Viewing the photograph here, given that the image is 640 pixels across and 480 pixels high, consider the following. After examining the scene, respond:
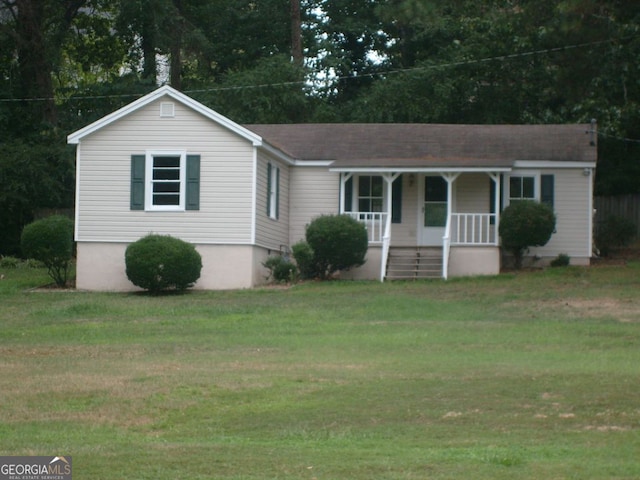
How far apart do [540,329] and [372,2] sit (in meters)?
29.3

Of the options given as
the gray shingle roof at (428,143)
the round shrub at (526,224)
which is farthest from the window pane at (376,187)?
the round shrub at (526,224)

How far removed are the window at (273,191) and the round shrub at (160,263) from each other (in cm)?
351

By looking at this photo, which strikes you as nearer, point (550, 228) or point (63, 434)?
point (63, 434)

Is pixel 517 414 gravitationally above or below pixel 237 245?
below

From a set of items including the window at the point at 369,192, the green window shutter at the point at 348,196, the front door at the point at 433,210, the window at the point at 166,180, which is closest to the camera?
the window at the point at 166,180

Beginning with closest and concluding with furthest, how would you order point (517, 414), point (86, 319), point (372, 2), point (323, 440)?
1. point (323, 440)
2. point (517, 414)
3. point (86, 319)
4. point (372, 2)

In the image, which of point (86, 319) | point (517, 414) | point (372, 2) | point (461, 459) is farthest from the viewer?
point (372, 2)

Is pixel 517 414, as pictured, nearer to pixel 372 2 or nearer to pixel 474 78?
pixel 474 78

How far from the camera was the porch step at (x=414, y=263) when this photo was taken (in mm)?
28953

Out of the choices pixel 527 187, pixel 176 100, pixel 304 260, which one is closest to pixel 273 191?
pixel 304 260

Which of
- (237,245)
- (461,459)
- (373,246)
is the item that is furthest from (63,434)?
(373,246)

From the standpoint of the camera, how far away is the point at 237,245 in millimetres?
27797

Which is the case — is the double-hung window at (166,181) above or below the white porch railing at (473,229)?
above

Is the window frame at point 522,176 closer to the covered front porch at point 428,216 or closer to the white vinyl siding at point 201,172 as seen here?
the covered front porch at point 428,216
